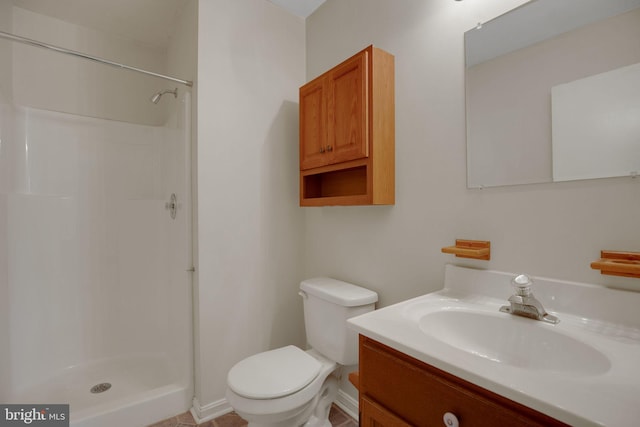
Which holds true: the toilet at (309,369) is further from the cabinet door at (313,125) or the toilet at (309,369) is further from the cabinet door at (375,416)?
the cabinet door at (313,125)

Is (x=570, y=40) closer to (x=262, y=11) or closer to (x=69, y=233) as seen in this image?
(x=262, y=11)

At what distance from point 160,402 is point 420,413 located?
1.53m

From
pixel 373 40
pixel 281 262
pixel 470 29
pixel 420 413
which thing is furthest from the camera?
pixel 281 262

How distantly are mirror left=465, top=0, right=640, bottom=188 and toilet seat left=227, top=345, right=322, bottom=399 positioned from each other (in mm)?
1087

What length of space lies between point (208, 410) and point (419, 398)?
4.66 ft

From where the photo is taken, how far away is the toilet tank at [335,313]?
1.40 meters

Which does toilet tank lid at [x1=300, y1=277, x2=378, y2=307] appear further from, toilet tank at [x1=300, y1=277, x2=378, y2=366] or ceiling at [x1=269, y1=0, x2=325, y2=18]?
ceiling at [x1=269, y1=0, x2=325, y2=18]

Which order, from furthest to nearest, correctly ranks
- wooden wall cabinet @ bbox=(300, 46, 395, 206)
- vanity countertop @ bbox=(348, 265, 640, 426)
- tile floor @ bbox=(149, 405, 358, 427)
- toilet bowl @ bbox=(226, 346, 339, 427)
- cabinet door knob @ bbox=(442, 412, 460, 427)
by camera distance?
tile floor @ bbox=(149, 405, 358, 427) < wooden wall cabinet @ bbox=(300, 46, 395, 206) < toilet bowl @ bbox=(226, 346, 339, 427) < cabinet door knob @ bbox=(442, 412, 460, 427) < vanity countertop @ bbox=(348, 265, 640, 426)

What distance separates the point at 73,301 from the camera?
2020 millimetres

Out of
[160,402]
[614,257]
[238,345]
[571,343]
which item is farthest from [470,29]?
[160,402]

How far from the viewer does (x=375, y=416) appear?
808 millimetres

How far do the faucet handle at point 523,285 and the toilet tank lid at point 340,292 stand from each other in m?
0.68

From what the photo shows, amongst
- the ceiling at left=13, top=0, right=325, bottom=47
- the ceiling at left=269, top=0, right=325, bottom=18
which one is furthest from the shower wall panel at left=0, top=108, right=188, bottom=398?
the ceiling at left=269, top=0, right=325, bottom=18

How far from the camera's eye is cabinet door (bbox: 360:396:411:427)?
75 cm
